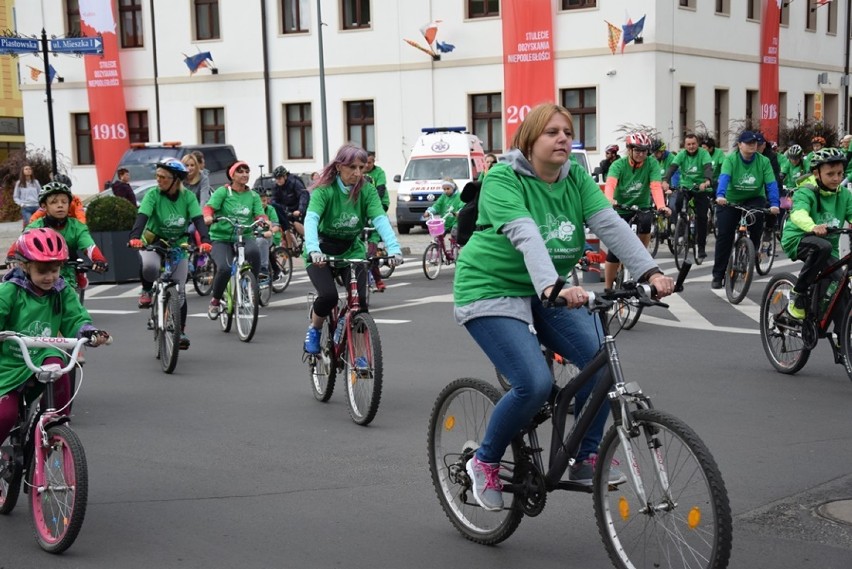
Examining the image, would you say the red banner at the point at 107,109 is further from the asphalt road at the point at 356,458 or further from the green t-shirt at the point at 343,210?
the green t-shirt at the point at 343,210

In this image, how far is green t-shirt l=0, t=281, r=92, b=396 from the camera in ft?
19.3

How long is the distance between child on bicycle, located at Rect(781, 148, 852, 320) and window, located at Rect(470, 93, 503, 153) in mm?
28621

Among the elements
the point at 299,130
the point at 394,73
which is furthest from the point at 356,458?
the point at 299,130

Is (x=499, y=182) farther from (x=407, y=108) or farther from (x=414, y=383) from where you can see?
(x=407, y=108)

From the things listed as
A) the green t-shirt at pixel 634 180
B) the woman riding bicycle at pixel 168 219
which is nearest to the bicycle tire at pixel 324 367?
the woman riding bicycle at pixel 168 219

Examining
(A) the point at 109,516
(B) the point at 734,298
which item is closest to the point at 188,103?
(B) the point at 734,298

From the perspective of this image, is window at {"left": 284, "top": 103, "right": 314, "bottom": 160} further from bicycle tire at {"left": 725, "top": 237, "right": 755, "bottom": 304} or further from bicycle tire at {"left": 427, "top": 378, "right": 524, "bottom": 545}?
bicycle tire at {"left": 427, "top": 378, "right": 524, "bottom": 545}

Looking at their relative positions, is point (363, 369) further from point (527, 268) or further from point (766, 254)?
point (766, 254)

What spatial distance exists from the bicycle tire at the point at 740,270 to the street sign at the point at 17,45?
1152 centimetres

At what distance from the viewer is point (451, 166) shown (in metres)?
29.0

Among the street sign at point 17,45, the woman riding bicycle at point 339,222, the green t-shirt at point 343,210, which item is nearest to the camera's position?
the woman riding bicycle at point 339,222

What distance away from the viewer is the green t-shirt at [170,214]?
37.6 feet

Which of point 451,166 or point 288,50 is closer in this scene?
point 451,166

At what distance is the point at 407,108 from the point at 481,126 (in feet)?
7.83
